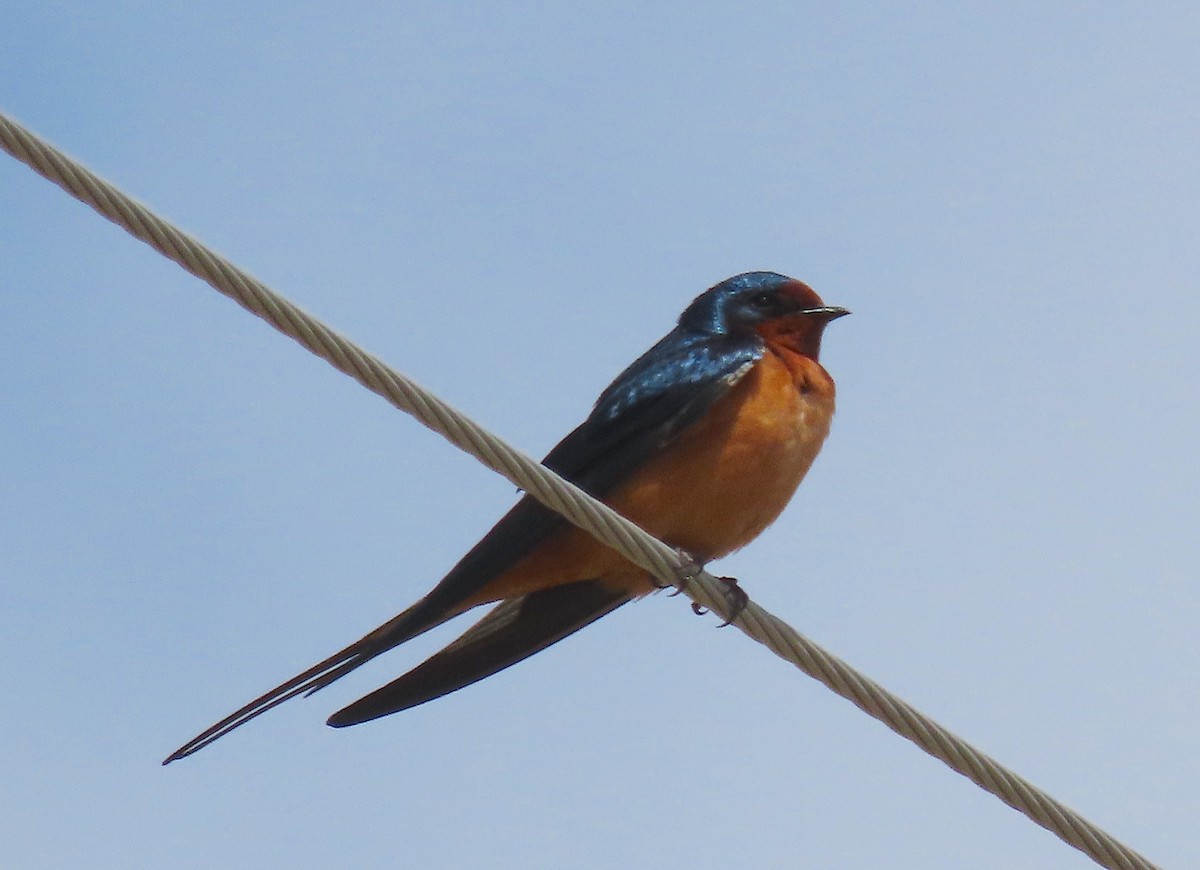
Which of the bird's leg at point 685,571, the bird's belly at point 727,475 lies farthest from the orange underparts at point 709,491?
the bird's leg at point 685,571

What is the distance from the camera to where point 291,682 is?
16.7ft

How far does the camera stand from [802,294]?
264 inches

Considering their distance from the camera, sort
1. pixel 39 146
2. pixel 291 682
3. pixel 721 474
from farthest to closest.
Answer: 1. pixel 721 474
2. pixel 291 682
3. pixel 39 146

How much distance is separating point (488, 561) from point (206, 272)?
2.00 meters

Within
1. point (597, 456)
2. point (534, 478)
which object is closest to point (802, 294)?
point (597, 456)

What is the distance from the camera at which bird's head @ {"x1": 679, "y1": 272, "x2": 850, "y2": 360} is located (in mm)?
6484

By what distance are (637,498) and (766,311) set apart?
Answer: 130 centimetres

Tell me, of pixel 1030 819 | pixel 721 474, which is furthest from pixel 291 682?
pixel 1030 819

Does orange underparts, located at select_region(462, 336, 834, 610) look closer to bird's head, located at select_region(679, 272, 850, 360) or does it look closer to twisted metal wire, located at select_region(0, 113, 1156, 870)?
bird's head, located at select_region(679, 272, 850, 360)

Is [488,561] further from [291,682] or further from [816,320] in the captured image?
[816,320]

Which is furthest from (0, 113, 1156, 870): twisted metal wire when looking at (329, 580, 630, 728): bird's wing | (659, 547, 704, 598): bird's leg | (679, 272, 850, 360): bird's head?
(679, 272, 850, 360): bird's head

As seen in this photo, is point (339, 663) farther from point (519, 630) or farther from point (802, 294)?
point (802, 294)

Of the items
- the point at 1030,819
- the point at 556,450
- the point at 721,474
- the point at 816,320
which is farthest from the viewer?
the point at 816,320

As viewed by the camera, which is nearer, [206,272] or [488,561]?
[206,272]
